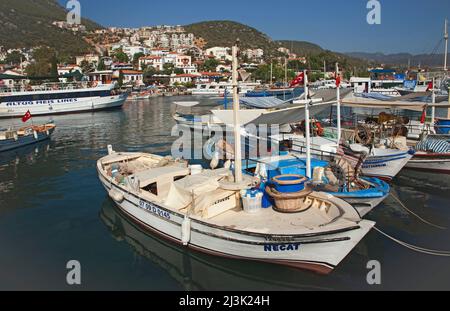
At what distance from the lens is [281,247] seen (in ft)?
30.4

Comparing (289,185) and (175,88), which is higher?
(175,88)

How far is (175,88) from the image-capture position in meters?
124

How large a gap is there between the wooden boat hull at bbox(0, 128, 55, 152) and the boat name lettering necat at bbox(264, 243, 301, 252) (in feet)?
92.0

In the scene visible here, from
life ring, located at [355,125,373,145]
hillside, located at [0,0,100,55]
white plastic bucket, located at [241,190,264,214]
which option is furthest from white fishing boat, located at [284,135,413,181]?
hillside, located at [0,0,100,55]

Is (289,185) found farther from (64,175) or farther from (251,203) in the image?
(64,175)

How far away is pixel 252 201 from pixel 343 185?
4949mm

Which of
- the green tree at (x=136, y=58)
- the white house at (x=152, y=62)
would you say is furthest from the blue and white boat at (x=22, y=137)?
the green tree at (x=136, y=58)

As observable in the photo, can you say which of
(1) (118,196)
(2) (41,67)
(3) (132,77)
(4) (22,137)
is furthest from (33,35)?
(1) (118,196)

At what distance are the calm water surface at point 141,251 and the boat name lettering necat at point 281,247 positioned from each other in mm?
899

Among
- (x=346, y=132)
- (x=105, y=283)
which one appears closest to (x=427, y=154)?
(x=346, y=132)

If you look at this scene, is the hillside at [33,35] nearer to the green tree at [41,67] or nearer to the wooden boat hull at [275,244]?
the green tree at [41,67]

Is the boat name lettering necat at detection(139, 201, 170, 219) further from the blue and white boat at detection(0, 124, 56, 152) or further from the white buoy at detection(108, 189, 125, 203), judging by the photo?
the blue and white boat at detection(0, 124, 56, 152)

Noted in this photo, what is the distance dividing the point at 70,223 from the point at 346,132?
17484 millimetres
